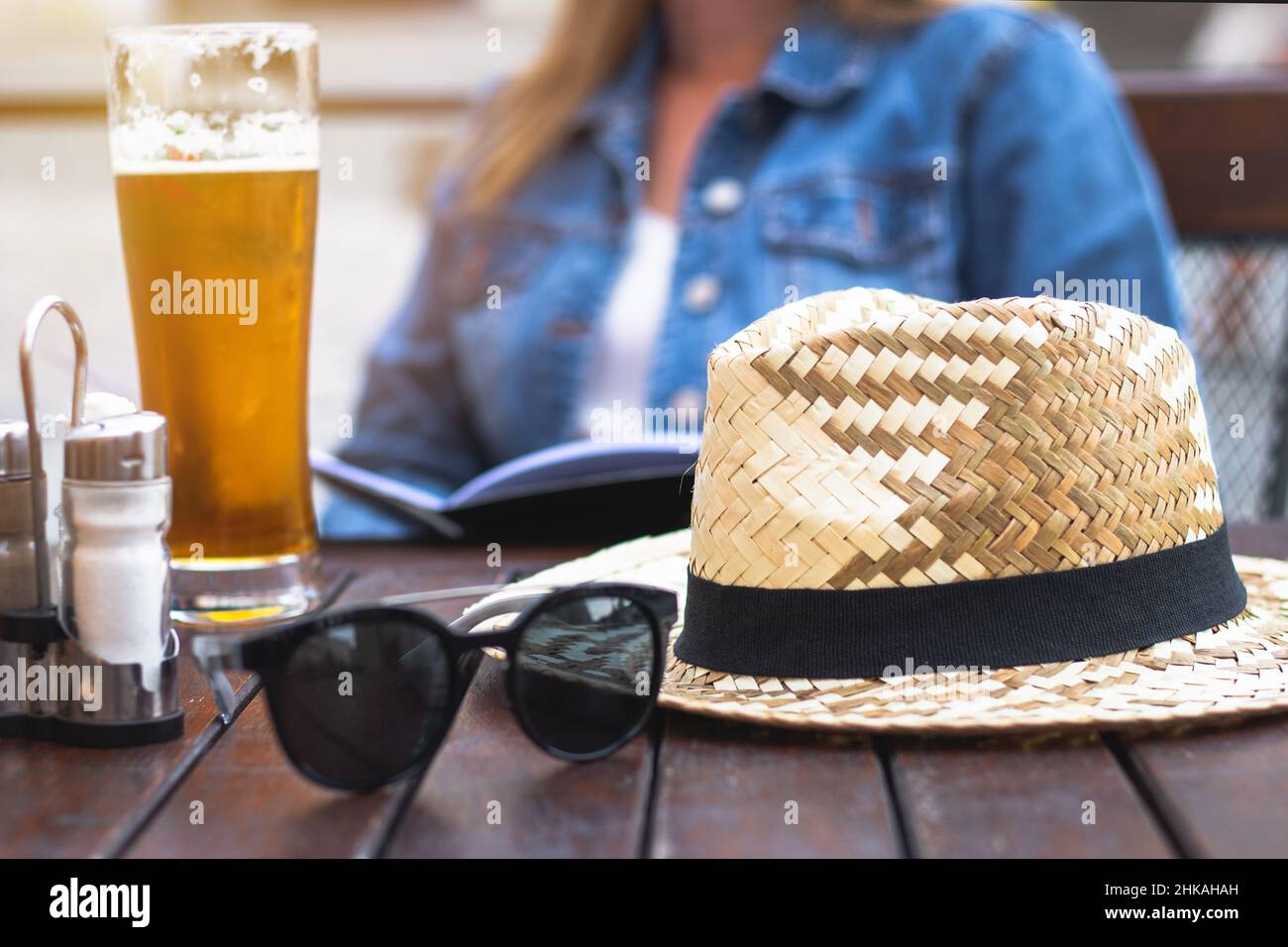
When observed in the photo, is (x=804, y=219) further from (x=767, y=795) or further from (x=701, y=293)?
(x=767, y=795)

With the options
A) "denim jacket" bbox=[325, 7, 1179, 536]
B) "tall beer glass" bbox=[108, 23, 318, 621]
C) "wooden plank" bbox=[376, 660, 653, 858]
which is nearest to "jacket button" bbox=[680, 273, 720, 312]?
"denim jacket" bbox=[325, 7, 1179, 536]

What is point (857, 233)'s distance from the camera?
1.96 metres

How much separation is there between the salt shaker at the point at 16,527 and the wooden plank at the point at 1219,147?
1770 millimetres

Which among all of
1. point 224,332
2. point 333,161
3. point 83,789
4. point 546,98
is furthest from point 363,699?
point 333,161

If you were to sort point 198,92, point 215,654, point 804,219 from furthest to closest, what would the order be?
point 804,219, point 198,92, point 215,654

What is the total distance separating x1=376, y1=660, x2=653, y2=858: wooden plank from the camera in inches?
26.5

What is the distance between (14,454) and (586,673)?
1.22 feet

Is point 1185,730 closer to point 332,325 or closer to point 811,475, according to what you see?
point 811,475

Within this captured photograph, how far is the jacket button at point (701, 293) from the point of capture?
196 cm

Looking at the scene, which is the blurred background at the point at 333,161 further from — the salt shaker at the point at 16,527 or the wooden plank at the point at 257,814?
the wooden plank at the point at 257,814

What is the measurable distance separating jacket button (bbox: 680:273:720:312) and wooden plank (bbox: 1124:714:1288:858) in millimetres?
1248

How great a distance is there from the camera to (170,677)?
2.67 ft

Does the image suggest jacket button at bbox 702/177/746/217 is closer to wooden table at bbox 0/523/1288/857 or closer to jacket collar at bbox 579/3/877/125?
jacket collar at bbox 579/3/877/125

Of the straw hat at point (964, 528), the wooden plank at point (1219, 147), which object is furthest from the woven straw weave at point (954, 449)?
the wooden plank at point (1219, 147)
